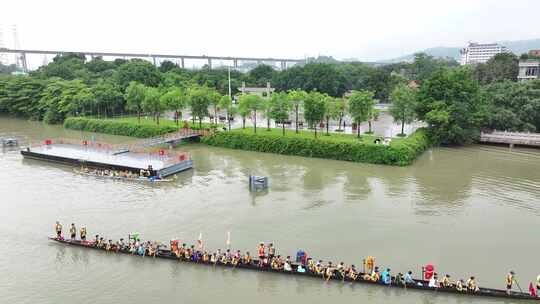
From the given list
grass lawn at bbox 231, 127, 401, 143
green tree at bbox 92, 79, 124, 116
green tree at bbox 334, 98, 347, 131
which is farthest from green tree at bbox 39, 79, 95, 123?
green tree at bbox 334, 98, 347, 131

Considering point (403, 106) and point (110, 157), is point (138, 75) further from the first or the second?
point (403, 106)

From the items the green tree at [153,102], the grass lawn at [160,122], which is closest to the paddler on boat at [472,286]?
the grass lawn at [160,122]

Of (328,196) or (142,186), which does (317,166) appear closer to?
(328,196)

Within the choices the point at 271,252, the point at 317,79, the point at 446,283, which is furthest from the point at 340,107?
the point at 317,79

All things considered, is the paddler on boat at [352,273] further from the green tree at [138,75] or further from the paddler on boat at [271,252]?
the green tree at [138,75]

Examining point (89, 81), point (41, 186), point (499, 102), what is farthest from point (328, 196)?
point (89, 81)
